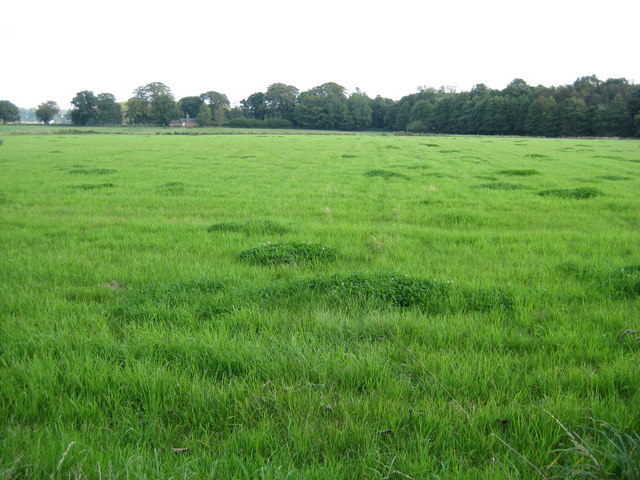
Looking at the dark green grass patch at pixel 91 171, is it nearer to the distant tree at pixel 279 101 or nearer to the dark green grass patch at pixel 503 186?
the dark green grass patch at pixel 503 186

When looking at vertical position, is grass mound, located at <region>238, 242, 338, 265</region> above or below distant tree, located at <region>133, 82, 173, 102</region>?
below

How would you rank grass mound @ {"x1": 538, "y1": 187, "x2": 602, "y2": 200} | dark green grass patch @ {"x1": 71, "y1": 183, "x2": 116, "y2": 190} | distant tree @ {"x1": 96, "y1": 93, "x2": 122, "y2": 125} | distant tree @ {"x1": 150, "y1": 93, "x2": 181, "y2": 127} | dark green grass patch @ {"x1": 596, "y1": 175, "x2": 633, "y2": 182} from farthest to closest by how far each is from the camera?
distant tree @ {"x1": 96, "y1": 93, "x2": 122, "y2": 125} < distant tree @ {"x1": 150, "y1": 93, "x2": 181, "y2": 127} < dark green grass patch @ {"x1": 596, "y1": 175, "x2": 633, "y2": 182} < dark green grass patch @ {"x1": 71, "y1": 183, "x2": 116, "y2": 190} < grass mound @ {"x1": 538, "y1": 187, "x2": 602, "y2": 200}

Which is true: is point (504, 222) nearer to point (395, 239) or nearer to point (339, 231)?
point (395, 239)

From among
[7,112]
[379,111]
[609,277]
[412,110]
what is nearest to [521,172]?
[609,277]

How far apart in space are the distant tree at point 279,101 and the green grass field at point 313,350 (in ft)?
477

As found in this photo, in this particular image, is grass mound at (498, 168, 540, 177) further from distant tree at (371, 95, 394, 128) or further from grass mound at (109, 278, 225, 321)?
distant tree at (371, 95, 394, 128)

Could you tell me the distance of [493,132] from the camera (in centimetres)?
10075

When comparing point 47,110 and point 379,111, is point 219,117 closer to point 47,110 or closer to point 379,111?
point 379,111

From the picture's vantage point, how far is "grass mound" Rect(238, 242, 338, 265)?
5941mm

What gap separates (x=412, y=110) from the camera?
12225 cm

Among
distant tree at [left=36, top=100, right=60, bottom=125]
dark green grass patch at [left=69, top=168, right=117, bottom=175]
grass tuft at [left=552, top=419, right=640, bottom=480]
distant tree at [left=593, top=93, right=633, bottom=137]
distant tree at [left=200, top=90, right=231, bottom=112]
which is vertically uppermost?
distant tree at [left=200, top=90, right=231, bottom=112]

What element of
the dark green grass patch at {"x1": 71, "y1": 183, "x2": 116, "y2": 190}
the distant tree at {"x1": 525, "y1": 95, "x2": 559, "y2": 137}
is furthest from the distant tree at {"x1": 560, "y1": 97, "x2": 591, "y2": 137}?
the dark green grass patch at {"x1": 71, "y1": 183, "x2": 116, "y2": 190}

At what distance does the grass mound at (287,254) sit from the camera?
594 centimetres

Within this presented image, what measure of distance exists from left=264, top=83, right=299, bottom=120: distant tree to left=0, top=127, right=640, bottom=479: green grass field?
145 metres
